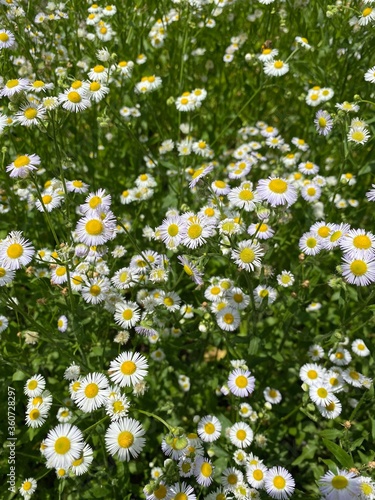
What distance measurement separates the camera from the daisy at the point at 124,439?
1683mm

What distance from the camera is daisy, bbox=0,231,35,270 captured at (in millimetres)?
1957

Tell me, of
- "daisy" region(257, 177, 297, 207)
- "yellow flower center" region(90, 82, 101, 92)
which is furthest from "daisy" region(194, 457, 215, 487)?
"yellow flower center" region(90, 82, 101, 92)

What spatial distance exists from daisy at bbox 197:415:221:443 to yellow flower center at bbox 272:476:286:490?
0.35 m

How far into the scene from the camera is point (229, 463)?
→ 2258 mm

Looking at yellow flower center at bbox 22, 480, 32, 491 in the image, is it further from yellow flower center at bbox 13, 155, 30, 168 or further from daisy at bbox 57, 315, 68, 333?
yellow flower center at bbox 13, 155, 30, 168

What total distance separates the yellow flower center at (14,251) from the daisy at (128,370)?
0.72 meters

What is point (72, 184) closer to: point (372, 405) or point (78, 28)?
point (78, 28)

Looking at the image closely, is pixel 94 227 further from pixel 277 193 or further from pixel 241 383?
pixel 241 383

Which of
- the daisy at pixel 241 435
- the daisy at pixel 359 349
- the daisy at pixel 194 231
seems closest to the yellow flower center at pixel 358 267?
the daisy at pixel 194 231

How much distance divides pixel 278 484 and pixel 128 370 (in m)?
0.95

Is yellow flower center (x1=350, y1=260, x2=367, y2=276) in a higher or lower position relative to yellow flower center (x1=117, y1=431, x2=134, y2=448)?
higher

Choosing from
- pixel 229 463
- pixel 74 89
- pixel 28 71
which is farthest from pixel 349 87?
pixel 229 463

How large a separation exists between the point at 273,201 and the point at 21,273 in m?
1.96

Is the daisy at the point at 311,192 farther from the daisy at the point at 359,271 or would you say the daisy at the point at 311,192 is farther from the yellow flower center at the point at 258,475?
the yellow flower center at the point at 258,475
